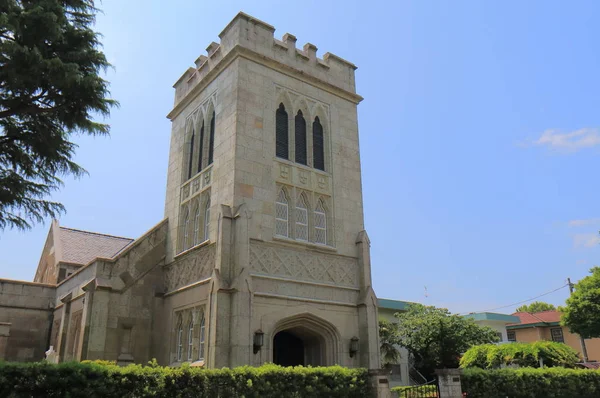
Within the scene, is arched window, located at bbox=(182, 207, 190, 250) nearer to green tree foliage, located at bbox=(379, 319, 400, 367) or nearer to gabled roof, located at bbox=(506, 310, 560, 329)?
green tree foliage, located at bbox=(379, 319, 400, 367)

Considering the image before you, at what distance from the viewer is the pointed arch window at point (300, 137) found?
20297 mm

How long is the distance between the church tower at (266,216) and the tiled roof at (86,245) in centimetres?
1023

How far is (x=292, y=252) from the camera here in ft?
59.3

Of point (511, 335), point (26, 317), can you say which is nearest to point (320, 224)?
point (26, 317)

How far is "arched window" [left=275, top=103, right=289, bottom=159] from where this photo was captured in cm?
1969

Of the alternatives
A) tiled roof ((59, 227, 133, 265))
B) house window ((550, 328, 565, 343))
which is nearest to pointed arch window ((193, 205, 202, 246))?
tiled roof ((59, 227, 133, 265))

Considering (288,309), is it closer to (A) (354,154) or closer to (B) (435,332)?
(A) (354,154)

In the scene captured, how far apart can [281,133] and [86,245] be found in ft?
58.8

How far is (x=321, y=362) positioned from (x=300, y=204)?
5953 mm

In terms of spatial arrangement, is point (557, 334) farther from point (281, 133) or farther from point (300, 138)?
point (281, 133)

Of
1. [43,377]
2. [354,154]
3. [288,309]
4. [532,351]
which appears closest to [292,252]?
[288,309]

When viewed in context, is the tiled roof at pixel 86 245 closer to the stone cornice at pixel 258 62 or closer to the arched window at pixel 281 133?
the stone cornice at pixel 258 62

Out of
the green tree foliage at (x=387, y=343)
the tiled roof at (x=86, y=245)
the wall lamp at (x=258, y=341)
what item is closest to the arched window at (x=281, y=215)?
the wall lamp at (x=258, y=341)

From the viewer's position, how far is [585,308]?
33406 mm
